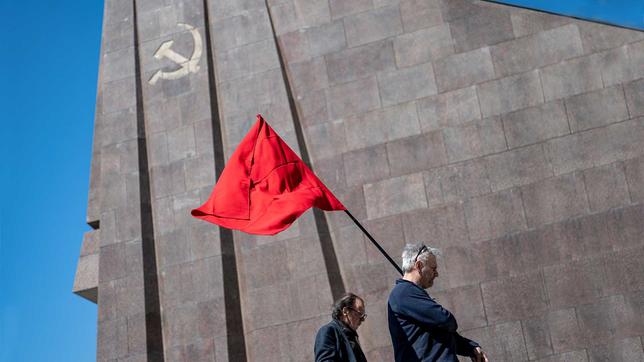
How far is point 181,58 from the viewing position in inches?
636

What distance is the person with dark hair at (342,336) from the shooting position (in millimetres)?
7582

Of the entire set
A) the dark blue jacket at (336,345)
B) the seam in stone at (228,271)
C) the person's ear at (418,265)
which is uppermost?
the seam in stone at (228,271)

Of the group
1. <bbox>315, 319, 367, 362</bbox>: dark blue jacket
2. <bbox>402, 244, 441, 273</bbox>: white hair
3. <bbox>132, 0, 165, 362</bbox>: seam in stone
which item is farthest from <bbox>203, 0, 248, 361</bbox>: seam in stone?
<bbox>402, 244, 441, 273</bbox>: white hair

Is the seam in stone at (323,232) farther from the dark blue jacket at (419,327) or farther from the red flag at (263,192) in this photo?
the dark blue jacket at (419,327)

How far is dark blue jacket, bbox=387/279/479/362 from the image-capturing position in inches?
271

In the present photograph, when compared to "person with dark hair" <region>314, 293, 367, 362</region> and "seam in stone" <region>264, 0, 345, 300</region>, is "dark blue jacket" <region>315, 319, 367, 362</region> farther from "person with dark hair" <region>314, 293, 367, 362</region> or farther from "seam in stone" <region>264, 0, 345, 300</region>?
"seam in stone" <region>264, 0, 345, 300</region>

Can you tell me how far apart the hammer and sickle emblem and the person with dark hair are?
29.3 ft

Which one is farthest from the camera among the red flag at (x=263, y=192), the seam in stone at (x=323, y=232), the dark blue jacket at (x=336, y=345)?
the seam in stone at (x=323, y=232)

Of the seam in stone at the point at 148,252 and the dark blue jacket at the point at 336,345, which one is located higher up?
the seam in stone at the point at 148,252

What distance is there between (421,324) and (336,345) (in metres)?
0.99

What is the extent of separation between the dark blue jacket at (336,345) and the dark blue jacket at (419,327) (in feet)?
2.12

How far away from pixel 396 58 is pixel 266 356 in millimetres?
5395

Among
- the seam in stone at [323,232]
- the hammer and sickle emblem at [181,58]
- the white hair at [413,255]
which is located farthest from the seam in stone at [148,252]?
the white hair at [413,255]

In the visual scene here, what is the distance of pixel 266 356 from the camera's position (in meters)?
13.8
